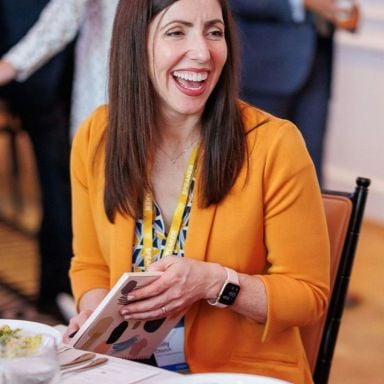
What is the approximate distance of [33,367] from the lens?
121cm

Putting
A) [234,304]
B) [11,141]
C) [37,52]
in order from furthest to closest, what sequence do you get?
[11,141] → [37,52] → [234,304]

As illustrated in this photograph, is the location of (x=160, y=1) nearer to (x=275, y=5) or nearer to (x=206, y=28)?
(x=206, y=28)

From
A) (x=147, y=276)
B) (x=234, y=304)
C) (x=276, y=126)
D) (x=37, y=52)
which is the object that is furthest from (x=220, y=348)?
(x=37, y=52)

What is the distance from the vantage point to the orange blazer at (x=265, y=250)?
1.80 meters

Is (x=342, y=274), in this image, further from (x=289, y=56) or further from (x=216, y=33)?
(x=289, y=56)

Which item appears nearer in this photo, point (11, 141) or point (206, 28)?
point (206, 28)

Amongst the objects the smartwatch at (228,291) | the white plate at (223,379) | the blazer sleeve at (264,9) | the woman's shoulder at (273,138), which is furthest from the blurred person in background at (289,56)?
the white plate at (223,379)

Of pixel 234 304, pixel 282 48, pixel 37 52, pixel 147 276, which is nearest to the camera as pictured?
pixel 147 276

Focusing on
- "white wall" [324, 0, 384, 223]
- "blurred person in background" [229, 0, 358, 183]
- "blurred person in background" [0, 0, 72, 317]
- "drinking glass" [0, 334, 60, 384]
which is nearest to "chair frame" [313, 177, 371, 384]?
"drinking glass" [0, 334, 60, 384]

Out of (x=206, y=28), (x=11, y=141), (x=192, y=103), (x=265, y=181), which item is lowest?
(x=11, y=141)

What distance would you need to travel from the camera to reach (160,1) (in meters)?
1.83

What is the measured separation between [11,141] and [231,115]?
83.0 inches

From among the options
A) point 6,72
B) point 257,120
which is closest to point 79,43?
point 6,72

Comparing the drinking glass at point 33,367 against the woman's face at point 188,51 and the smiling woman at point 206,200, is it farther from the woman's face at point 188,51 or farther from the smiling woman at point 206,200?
the woman's face at point 188,51
